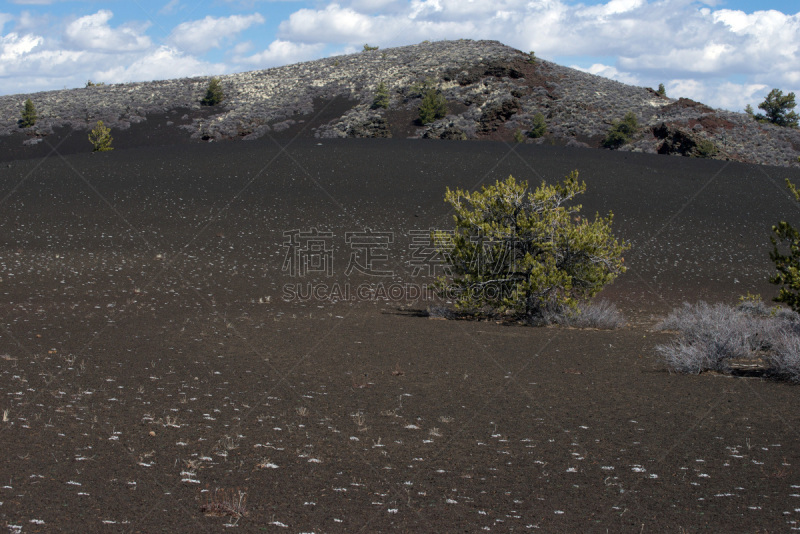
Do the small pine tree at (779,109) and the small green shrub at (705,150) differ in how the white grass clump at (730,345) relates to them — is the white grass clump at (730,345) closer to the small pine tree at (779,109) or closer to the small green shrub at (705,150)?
the small green shrub at (705,150)

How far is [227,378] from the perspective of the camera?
28.2 feet

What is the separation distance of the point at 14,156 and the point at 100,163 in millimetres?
12334

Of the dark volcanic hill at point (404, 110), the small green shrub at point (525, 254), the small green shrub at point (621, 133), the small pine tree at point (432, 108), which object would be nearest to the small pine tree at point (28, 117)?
the dark volcanic hill at point (404, 110)

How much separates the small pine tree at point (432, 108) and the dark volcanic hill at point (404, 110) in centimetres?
51

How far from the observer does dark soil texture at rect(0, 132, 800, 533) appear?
4801mm

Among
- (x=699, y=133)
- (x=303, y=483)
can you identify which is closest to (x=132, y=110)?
(x=699, y=133)

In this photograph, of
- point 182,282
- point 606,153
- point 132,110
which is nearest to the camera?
point 182,282

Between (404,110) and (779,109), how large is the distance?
27.0 metres

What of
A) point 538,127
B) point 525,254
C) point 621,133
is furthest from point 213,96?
point 525,254

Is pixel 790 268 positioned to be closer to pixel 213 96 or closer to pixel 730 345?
pixel 730 345

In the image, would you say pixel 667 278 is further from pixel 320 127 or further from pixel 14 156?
pixel 14 156

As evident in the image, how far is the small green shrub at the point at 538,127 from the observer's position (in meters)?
40.2

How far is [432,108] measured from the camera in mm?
42156

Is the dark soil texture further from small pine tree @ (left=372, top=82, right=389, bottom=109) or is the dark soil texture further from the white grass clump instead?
small pine tree @ (left=372, top=82, right=389, bottom=109)
